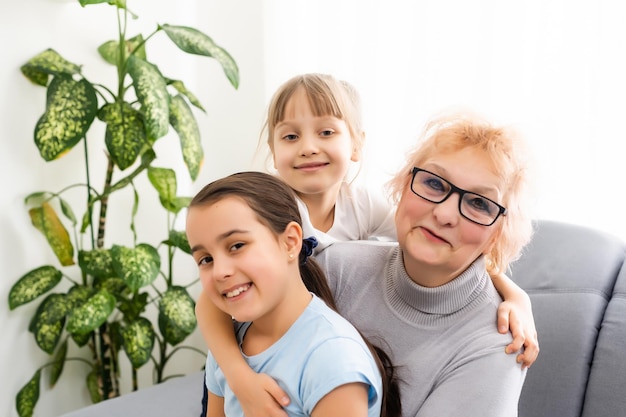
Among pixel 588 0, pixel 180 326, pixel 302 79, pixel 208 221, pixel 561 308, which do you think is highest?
pixel 588 0

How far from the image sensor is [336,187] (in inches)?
67.0

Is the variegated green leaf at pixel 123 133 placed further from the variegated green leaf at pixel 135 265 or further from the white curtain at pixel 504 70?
the white curtain at pixel 504 70

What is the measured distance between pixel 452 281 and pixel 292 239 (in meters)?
0.31

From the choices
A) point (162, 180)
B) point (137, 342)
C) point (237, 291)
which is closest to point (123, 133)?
point (162, 180)

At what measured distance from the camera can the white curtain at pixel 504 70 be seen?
6.53 feet

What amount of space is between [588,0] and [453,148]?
43.2 inches

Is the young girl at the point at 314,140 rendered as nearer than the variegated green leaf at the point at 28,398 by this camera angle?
Yes

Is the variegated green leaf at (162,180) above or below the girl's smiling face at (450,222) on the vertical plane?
below

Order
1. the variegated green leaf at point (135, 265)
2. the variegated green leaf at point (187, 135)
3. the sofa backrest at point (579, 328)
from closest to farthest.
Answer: the sofa backrest at point (579, 328) < the variegated green leaf at point (135, 265) < the variegated green leaf at point (187, 135)

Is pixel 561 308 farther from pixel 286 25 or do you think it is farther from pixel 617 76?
pixel 286 25

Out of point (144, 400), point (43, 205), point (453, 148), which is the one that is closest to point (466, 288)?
point (453, 148)

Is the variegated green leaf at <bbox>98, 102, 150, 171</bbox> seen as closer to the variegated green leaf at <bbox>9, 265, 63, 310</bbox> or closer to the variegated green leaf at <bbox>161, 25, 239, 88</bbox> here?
the variegated green leaf at <bbox>161, 25, 239, 88</bbox>

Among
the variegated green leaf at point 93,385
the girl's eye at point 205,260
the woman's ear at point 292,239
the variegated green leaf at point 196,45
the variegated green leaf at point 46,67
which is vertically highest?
the variegated green leaf at point 196,45

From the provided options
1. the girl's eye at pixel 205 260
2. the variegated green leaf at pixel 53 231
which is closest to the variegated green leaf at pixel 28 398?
the variegated green leaf at pixel 53 231
